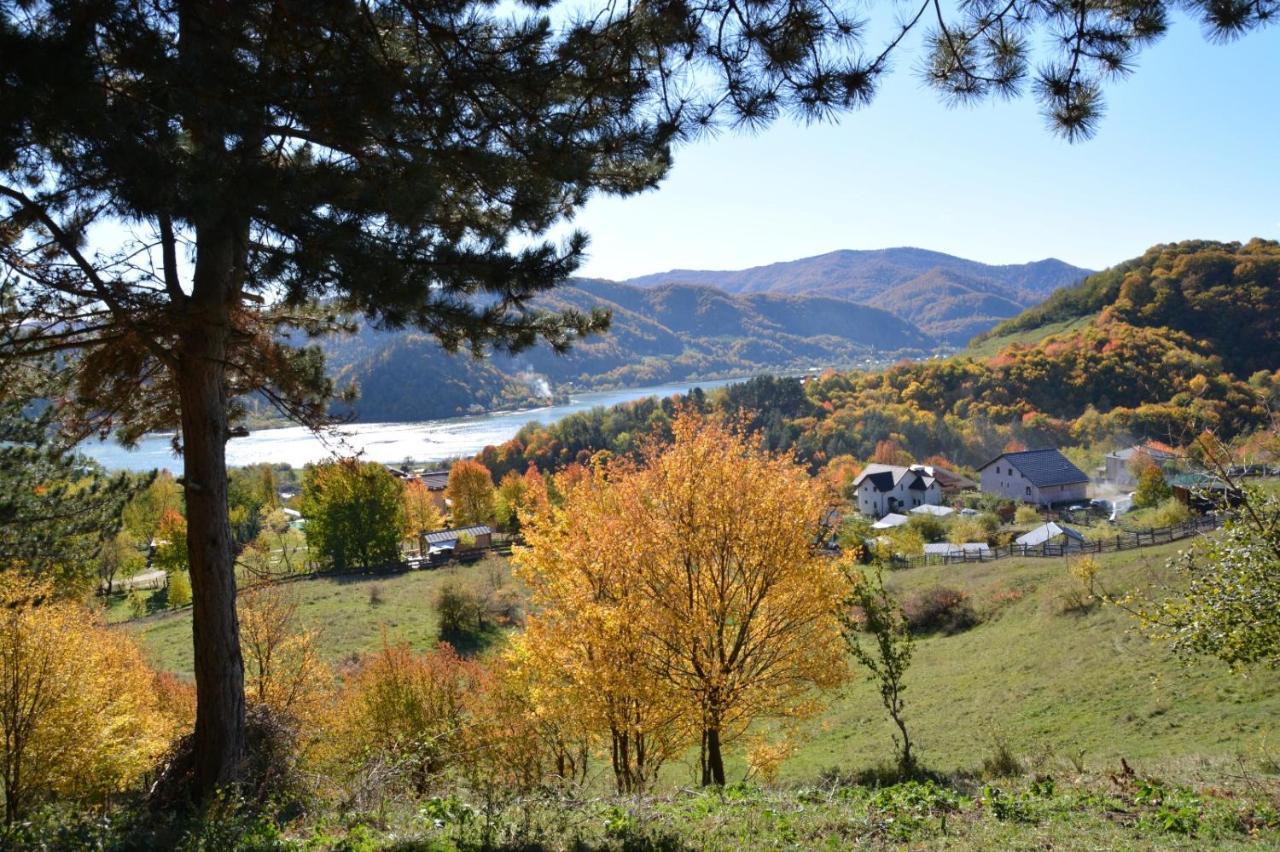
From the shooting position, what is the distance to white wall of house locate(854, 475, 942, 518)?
70812mm

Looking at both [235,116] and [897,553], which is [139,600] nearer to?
[897,553]

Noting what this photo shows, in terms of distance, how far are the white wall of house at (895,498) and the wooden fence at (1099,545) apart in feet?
94.1

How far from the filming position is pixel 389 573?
151 feet

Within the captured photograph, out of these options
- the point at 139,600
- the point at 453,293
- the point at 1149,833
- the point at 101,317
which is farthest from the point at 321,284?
the point at 139,600

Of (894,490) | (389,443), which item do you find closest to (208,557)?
(894,490)

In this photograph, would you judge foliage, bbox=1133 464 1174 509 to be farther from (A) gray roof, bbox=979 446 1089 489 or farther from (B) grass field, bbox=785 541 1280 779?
(B) grass field, bbox=785 541 1280 779

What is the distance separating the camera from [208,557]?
21.8 ft

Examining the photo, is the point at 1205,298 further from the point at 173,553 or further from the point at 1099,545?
the point at 173,553

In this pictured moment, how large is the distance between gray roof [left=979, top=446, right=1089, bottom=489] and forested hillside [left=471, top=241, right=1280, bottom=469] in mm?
23398

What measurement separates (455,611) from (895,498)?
2013 inches

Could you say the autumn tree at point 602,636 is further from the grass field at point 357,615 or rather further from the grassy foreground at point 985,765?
the grass field at point 357,615

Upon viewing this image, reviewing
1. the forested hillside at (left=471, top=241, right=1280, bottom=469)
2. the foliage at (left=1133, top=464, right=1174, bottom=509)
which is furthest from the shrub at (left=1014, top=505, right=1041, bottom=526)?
the forested hillside at (left=471, top=241, right=1280, bottom=469)

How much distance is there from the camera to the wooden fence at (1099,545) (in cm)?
3212

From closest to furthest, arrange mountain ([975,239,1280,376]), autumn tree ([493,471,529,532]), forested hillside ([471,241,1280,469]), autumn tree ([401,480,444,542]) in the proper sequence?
autumn tree ([401,480,444,542]), autumn tree ([493,471,529,532]), forested hillside ([471,241,1280,469]), mountain ([975,239,1280,376])
